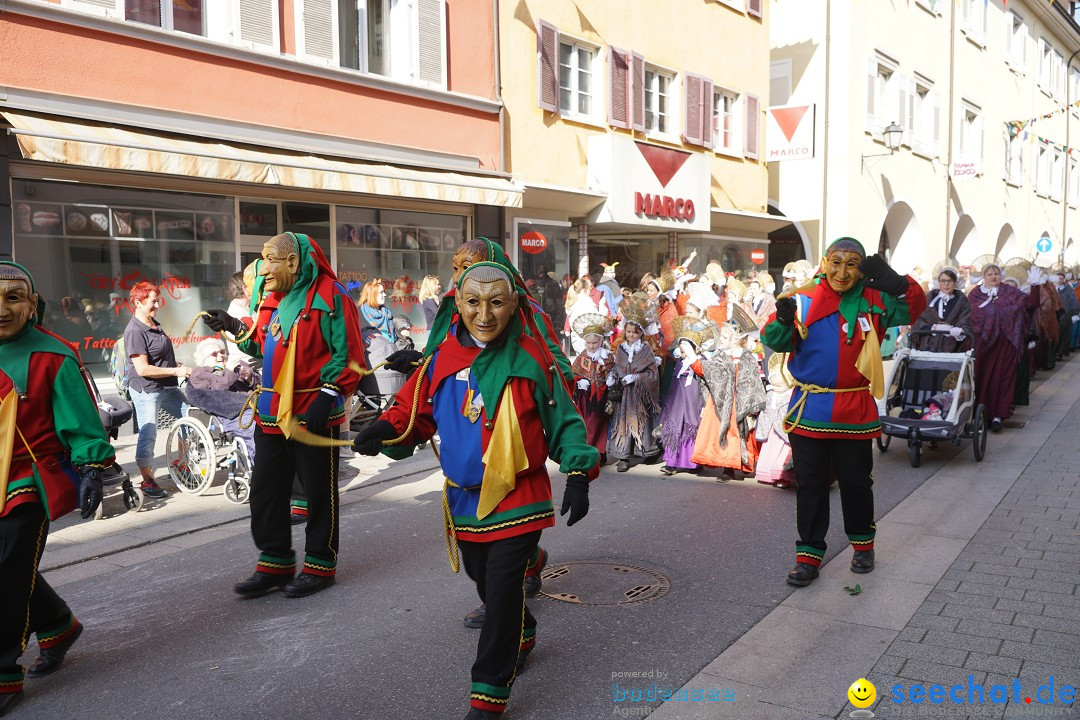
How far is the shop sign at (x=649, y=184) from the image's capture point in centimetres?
1711

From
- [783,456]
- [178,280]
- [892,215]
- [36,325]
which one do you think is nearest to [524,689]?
[36,325]

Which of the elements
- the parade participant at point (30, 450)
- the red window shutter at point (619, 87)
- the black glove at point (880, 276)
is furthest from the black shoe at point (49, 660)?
the red window shutter at point (619, 87)

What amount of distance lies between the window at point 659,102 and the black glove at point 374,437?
51.3ft

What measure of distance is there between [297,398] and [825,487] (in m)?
3.05

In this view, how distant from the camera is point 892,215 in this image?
27.3m

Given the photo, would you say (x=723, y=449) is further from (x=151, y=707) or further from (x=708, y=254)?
(x=708, y=254)

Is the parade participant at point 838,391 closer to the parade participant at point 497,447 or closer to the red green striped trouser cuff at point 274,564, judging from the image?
the parade participant at point 497,447

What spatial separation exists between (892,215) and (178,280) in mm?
21915

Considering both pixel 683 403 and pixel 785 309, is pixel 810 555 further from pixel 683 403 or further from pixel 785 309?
pixel 683 403

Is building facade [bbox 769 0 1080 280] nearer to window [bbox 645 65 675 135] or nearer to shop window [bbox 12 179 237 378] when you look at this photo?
window [bbox 645 65 675 135]

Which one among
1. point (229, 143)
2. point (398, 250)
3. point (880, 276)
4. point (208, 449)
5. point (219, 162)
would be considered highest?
point (229, 143)

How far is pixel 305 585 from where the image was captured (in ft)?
17.3

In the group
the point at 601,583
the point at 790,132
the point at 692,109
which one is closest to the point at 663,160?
the point at 692,109

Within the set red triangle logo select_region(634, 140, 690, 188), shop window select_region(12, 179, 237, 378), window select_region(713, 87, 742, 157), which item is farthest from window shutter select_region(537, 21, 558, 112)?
shop window select_region(12, 179, 237, 378)
